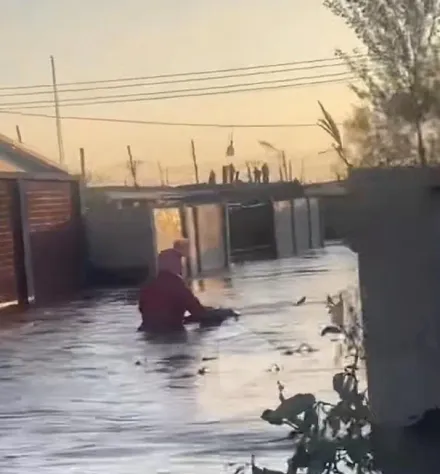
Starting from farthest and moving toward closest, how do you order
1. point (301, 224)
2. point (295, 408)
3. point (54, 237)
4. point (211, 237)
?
point (301, 224) < point (211, 237) < point (54, 237) < point (295, 408)

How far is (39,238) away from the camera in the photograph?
3003 cm

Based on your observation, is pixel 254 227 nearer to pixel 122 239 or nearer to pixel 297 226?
pixel 297 226

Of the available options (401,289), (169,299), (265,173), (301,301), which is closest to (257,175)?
(265,173)

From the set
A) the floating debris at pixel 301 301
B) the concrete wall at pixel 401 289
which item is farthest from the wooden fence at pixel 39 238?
the concrete wall at pixel 401 289

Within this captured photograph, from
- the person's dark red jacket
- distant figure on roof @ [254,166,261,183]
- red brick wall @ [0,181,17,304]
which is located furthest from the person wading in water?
distant figure on roof @ [254,166,261,183]

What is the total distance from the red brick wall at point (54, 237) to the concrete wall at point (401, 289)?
21173 millimetres

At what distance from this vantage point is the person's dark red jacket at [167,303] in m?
17.0

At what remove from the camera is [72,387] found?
12.9 m

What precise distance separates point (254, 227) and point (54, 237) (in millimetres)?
12040

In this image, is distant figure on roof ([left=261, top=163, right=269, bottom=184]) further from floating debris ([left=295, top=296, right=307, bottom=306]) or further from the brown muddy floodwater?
the brown muddy floodwater

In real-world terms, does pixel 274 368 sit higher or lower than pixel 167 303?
lower

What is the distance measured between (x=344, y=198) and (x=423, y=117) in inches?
271

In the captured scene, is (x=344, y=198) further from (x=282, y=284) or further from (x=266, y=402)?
(x=282, y=284)

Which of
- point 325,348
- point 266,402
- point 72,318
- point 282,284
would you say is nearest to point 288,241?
point 282,284
